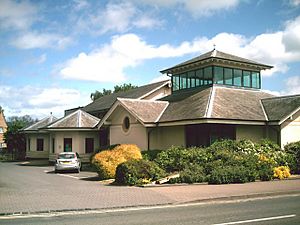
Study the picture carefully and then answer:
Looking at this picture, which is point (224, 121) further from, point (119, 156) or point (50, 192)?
point (50, 192)

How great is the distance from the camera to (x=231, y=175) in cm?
1766

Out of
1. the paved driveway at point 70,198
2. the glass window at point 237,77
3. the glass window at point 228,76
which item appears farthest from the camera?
the glass window at point 237,77

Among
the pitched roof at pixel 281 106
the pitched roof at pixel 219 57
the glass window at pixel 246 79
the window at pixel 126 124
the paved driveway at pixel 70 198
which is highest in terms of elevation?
the pitched roof at pixel 219 57

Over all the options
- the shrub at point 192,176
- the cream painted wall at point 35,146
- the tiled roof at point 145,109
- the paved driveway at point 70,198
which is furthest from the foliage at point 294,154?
the cream painted wall at point 35,146

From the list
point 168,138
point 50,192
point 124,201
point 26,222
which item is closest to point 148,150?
point 168,138

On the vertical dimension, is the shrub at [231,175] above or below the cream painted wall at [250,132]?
below

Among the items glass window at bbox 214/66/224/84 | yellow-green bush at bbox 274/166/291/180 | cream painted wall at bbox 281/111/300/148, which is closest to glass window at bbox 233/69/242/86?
glass window at bbox 214/66/224/84

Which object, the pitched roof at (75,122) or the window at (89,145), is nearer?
the pitched roof at (75,122)

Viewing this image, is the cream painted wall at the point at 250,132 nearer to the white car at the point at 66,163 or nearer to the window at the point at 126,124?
the window at the point at 126,124

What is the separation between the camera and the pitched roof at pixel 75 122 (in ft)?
106

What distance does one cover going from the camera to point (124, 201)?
12.6m

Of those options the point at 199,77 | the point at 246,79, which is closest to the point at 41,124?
the point at 199,77

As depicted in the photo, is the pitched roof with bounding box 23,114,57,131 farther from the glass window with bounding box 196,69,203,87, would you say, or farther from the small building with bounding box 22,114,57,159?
the glass window with bounding box 196,69,203,87

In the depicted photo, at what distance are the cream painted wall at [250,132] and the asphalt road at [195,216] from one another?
12.3 meters
